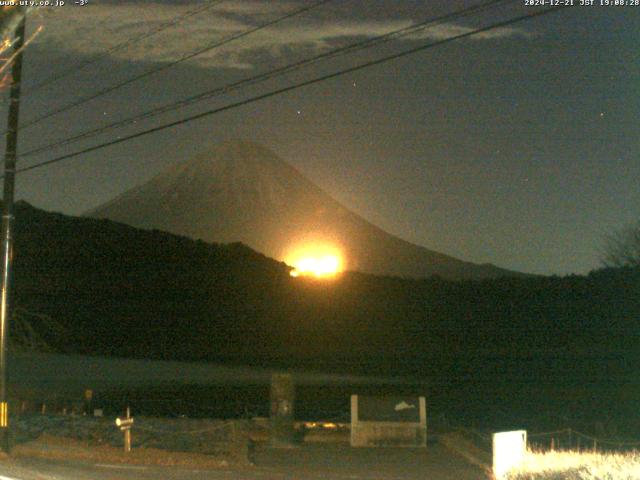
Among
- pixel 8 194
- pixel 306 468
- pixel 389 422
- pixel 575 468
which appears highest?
pixel 8 194

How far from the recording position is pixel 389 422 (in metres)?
25.0

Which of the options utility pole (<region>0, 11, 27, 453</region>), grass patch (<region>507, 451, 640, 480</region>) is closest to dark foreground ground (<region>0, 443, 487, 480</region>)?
utility pole (<region>0, 11, 27, 453</region>)

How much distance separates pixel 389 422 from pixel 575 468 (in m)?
13.6

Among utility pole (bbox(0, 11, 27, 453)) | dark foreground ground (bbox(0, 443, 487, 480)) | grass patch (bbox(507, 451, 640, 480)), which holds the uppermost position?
utility pole (bbox(0, 11, 27, 453))

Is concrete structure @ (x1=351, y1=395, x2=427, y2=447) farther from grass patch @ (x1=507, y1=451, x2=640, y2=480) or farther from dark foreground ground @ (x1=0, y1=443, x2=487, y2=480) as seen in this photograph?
grass patch @ (x1=507, y1=451, x2=640, y2=480)

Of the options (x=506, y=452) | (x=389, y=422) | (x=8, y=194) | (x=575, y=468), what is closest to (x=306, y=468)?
(x=389, y=422)

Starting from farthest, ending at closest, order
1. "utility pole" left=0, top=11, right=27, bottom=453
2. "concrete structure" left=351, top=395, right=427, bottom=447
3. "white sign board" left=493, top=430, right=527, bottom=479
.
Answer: "concrete structure" left=351, top=395, right=427, bottom=447
"utility pole" left=0, top=11, right=27, bottom=453
"white sign board" left=493, top=430, right=527, bottom=479

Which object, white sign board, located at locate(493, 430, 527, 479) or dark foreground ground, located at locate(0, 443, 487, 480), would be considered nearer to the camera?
white sign board, located at locate(493, 430, 527, 479)

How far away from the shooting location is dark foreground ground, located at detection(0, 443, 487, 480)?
15.3 m

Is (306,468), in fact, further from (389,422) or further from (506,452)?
(506,452)

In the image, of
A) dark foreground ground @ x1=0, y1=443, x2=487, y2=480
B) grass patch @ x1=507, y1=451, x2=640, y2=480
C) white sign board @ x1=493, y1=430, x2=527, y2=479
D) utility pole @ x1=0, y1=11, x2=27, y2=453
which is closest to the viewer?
grass patch @ x1=507, y1=451, x2=640, y2=480

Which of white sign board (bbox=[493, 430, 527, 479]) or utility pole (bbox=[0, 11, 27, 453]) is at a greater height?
utility pole (bbox=[0, 11, 27, 453])

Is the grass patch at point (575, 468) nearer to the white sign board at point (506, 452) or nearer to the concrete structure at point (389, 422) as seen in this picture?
the white sign board at point (506, 452)

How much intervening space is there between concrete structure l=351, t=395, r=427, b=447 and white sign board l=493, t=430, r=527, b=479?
11.1m
